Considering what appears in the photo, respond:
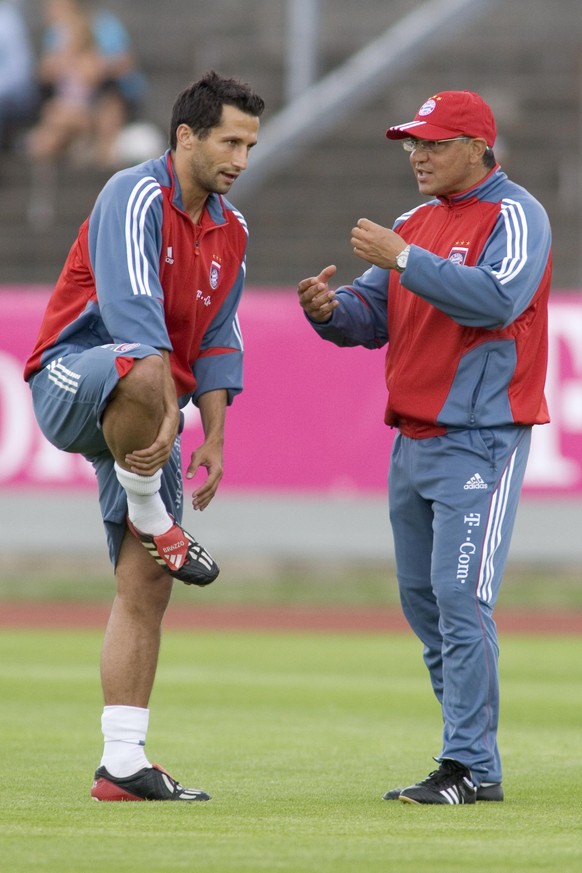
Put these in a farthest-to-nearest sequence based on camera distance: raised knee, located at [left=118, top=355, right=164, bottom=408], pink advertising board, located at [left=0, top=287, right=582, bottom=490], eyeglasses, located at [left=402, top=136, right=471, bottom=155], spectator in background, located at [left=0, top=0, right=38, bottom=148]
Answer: spectator in background, located at [left=0, top=0, right=38, bottom=148] → pink advertising board, located at [left=0, top=287, right=582, bottom=490] → eyeglasses, located at [left=402, top=136, right=471, bottom=155] → raised knee, located at [left=118, top=355, right=164, bottom=408]

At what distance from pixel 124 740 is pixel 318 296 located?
5.83 ft

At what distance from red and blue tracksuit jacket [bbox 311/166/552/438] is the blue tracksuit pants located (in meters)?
0.10

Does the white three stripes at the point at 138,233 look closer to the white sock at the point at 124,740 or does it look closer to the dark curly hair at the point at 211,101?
the dark curly hair at the point at 211,101

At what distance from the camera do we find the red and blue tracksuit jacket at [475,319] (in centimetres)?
567

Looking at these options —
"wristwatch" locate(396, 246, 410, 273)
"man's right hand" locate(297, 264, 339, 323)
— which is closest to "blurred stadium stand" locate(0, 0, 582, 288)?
"man's right hand" locate(297, 264, 339, 323)

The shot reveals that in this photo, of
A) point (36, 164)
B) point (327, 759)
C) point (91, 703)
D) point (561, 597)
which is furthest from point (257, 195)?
point (327, 759)

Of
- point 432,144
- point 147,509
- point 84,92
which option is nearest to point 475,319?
point 432,144

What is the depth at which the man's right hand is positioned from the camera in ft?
20.2

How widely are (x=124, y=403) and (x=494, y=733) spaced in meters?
1.77

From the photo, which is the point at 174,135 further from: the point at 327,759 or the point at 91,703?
the point at 91,703

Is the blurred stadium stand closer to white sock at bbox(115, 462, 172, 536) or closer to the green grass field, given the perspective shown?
the green grass field

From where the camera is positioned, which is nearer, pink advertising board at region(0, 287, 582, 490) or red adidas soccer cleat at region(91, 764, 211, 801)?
red adidas soccer cleat at region(91, 764, 211, 801)

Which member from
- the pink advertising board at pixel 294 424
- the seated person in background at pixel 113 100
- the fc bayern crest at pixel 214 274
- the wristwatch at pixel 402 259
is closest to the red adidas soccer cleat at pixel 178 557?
the fc bayern crest at pixel 214 274

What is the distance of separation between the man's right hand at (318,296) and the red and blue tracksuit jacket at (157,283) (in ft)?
0.81
